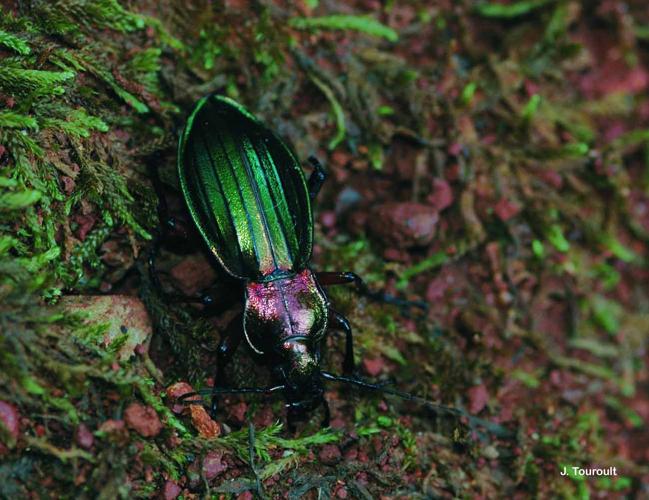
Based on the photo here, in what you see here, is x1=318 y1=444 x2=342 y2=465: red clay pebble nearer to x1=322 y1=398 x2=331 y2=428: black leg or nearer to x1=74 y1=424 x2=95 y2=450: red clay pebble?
x1=322 y1=398 x2=331 y2=428: black leg

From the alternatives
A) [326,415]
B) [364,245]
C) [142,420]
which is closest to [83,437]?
[142,420]

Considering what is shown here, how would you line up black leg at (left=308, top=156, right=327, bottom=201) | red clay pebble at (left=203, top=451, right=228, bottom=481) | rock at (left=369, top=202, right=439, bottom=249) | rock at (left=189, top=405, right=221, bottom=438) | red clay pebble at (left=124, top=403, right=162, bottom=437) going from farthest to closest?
rock at (left=369, top=202, right=439, bottom=249) → black leg at (left=308, top=156, right=327, bottom=201) → rock at (left=189, top=405, right=221, bottom=438) → red clay pebble at (left=203, top=451, right=228, bottom=481) → red clay pebble at (left=124, top=403, right=162, bottom=437)

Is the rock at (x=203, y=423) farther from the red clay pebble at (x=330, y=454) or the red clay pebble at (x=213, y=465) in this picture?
the red clay pebble at (x=330, y=454)

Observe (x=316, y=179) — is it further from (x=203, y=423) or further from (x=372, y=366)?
(x=203, y=423)

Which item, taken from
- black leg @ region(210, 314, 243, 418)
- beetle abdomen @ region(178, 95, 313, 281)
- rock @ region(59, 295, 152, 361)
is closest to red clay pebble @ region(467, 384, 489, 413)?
beetle abdomen @ region(178, 95, 313, 281)

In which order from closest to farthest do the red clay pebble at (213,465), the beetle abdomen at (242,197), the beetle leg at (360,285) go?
Result: the red clay pebble at (213,465), the beetle abdomen at (242,197), the beetle leg at (360,285)

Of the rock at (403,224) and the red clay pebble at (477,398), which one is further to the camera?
the rock at (403,224)

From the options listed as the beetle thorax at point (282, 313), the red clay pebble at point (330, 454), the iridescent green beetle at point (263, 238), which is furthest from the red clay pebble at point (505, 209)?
the red clay pebble at point (330, 454)
